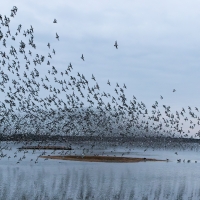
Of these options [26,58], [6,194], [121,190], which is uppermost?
[26,58]

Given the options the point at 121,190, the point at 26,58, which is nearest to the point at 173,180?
the point at 121,190

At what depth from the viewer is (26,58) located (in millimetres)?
39906

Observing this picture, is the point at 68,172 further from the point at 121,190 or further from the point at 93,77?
the point at 93,77

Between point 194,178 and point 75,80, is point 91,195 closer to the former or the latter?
point 75,80

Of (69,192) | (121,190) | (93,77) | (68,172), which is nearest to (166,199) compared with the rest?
(121,190)

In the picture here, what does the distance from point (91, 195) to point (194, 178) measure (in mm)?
25527

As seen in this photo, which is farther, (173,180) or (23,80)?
(173,180)

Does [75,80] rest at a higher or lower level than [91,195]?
higher

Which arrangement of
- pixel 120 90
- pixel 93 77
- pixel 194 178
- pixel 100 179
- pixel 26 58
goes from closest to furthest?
1. pixel 26 58
2. pixel 93 77
3. pixel 120 90
4. pixel 100 179
5. pixel 194 178

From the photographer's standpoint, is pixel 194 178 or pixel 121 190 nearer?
pixel 121 190

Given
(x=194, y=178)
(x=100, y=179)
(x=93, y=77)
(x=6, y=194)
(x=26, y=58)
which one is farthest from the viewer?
(x=194, y=178)

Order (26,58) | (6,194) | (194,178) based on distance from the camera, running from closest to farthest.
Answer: (26,58), (6,194), (194,178)

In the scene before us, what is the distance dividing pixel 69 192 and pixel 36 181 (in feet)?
34.0

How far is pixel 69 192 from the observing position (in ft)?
153
